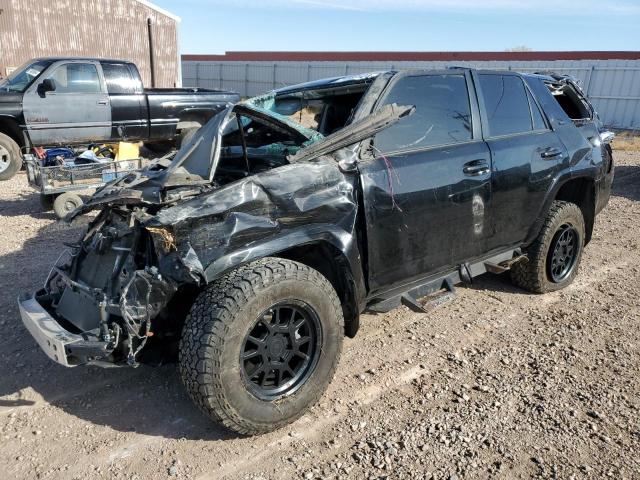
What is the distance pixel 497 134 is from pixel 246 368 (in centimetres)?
268

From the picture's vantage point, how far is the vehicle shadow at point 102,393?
312cm

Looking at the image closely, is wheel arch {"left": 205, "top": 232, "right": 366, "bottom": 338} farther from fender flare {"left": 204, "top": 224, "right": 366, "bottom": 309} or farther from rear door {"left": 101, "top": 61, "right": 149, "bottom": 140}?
rear door {"left": 101, "top": 61, "right": 149, "bottom": 140}

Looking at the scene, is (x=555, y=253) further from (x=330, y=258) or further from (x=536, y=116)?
(x=330, y=258)

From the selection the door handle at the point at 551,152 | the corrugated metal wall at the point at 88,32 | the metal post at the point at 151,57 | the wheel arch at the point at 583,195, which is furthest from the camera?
the metal post at the point at 151,57

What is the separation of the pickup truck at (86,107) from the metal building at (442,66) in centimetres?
734

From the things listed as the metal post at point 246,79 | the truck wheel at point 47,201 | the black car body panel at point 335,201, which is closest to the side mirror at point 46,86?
the truck wheel at point 47,201

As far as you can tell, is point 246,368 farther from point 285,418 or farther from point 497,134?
point 497,134

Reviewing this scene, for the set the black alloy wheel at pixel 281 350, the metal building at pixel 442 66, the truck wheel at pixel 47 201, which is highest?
the metal building at pixel 442 66

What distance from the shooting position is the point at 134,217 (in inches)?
115

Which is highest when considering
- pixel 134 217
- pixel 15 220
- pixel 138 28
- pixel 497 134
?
pixel 138 28

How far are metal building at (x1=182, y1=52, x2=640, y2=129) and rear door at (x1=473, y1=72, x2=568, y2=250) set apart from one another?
31.0ft

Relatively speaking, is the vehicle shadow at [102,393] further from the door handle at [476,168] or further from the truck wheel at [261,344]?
the door handle at [476,168]

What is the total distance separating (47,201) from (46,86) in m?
3.12

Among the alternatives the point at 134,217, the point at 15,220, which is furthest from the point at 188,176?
the point at 15,220
